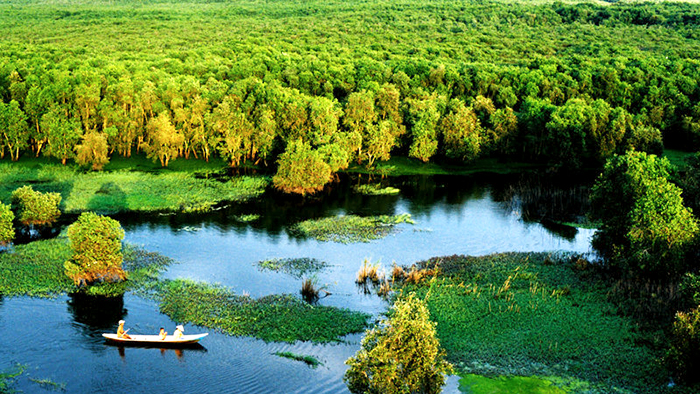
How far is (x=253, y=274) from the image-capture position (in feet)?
177

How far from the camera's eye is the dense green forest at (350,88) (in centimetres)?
8738

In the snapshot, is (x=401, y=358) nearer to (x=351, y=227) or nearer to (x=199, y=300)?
(x=199, y=300)

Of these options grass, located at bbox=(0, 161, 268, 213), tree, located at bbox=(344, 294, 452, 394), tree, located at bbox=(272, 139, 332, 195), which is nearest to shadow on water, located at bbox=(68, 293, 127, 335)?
tree, located at bbox=(344, 294, 452, 394)

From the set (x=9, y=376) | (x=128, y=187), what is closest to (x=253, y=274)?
(x=9, y=376)

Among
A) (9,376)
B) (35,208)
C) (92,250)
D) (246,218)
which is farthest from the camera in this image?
(246,218)

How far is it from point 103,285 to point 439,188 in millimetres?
45212

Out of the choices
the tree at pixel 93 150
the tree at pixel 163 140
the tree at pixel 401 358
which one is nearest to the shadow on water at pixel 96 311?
the tree at pixel 401 358

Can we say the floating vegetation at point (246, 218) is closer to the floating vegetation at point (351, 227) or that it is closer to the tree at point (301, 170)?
the floating vegetation at point (351, 227)

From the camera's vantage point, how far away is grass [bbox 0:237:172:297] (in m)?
49.4

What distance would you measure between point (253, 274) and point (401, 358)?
946 inches

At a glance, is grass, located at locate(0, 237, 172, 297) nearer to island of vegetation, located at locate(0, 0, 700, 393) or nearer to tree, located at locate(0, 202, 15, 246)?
island of vegetation, located at locate(0, 0, 700, 393)

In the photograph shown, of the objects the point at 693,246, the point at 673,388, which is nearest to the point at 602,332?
the point at 673,388

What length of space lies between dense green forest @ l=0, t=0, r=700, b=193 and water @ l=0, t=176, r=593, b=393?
958 cm

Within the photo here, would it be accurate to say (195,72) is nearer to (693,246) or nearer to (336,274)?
(336,274)
